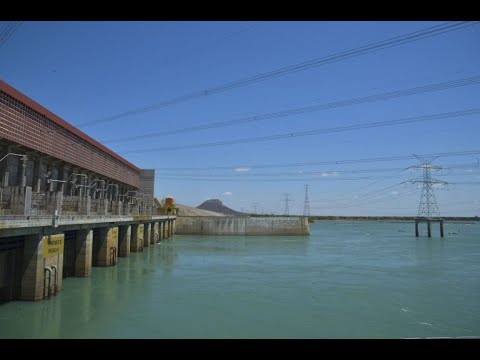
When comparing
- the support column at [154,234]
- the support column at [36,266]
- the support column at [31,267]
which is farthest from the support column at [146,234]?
the support column at [31,267]

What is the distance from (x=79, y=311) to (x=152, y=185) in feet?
173

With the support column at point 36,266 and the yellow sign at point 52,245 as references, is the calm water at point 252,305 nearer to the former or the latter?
the support column at point 36,266

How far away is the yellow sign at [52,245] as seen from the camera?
1726 centimetres

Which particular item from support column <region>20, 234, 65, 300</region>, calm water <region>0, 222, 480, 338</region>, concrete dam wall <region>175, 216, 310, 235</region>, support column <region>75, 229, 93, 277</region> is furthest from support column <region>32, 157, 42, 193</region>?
concrete dam wall <region>175, 216, 310, 235</region>

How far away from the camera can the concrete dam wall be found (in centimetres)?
7881

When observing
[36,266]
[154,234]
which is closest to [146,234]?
[154,234]

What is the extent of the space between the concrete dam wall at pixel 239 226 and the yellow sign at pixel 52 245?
59.8 metres

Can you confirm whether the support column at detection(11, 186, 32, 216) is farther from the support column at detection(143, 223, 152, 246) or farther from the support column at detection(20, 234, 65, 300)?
the support column at detection(143, 223, 152, 246)

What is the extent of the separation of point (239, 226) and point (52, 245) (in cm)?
6482

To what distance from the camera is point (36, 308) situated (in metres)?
16.1

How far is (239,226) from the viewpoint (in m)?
81.9

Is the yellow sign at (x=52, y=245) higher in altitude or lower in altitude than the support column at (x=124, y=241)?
higher
